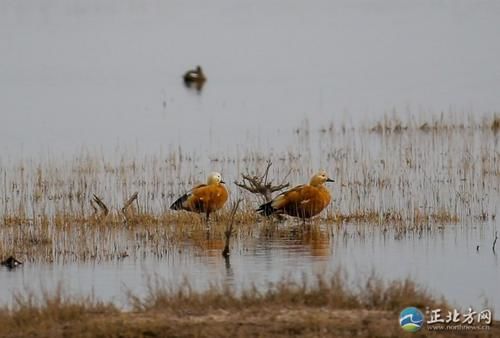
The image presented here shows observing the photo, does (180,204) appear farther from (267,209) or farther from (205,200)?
(267,209)

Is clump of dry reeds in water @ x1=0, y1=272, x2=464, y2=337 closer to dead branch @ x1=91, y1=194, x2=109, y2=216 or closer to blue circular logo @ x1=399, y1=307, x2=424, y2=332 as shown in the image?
blue circular logo @ x1=399, y1=307, x2=424, y2=332

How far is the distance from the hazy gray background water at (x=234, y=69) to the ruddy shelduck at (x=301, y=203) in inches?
337

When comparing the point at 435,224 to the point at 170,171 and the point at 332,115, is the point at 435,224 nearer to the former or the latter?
the point at 170,171

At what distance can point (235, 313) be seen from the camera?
995 cm

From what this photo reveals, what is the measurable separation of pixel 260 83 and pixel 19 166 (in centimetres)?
1726

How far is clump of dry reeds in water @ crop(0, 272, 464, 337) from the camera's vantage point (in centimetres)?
955

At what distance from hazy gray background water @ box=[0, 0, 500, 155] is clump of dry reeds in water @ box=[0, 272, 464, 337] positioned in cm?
1522

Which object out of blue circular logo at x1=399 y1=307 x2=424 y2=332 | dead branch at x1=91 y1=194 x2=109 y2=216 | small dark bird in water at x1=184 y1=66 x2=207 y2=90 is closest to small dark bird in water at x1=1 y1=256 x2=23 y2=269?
dead branch at x1=91 y1=194 x2=109 y2=216

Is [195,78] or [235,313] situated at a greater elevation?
[195,78]

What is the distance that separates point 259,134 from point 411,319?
18.0 metres

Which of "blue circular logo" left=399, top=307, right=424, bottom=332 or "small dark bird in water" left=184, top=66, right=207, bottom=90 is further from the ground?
"small dark bird in water" left=184, top=66, right=207, bottom=90

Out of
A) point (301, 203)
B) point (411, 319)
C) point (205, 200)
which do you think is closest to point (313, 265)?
point (301, 203)

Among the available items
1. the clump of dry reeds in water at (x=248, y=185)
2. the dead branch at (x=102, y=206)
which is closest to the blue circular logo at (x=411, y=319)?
the clump of dry reeds in water at (x=248, y=185)

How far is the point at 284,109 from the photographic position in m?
32.5
